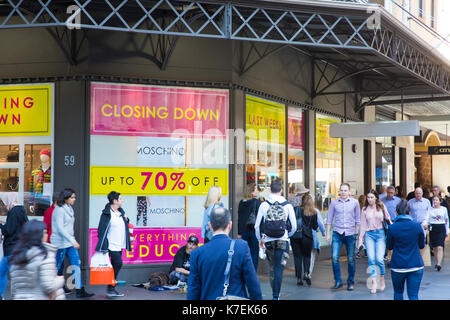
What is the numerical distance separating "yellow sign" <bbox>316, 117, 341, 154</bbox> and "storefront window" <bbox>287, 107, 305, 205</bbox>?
90 cm

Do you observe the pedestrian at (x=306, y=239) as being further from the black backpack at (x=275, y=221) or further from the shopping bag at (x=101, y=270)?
the shopping bag at (x=101, y=270)

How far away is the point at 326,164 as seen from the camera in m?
16.1

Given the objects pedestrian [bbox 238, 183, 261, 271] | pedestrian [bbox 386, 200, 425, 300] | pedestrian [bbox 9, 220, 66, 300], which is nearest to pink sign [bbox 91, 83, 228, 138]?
pedestrian [bbox 238, 183, 261, 271]

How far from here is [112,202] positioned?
31.0ft

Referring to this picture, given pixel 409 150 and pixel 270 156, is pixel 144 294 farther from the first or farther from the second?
pixel 409 150

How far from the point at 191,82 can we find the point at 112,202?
10.5 feet

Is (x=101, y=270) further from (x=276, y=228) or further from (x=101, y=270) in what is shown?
(x=276, y=228)

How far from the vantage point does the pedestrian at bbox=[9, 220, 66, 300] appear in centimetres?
490

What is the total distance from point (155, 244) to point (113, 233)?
1913 millimetres

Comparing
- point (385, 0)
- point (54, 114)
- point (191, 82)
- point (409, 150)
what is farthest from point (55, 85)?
point (409, 150)

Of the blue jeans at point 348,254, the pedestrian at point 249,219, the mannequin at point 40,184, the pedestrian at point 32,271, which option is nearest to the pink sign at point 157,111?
the mannequin at point 40,184

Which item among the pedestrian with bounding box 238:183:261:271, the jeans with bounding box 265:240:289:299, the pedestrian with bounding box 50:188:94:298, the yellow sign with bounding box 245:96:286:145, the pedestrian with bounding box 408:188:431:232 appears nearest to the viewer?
the jeans with bounding box 265:240:289:299

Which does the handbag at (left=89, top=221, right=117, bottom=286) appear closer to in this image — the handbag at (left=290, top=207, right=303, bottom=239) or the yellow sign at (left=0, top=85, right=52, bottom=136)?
the yellow sign at (left=0, top=85, right=52, bottom=136)
